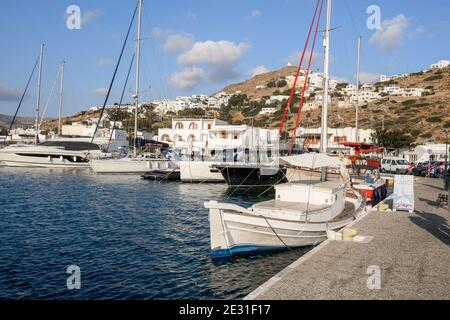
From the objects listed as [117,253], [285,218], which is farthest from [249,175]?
[117,253]

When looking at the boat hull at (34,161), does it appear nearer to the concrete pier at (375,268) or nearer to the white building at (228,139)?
the white building at (228,139)

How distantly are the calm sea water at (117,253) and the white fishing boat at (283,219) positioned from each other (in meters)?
0.55

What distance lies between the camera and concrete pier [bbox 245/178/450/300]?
8.38 meters

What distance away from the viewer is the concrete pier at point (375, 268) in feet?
27.5

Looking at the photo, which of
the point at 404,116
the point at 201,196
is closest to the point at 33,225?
the point at 201,196

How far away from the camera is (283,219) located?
14891 millimetres

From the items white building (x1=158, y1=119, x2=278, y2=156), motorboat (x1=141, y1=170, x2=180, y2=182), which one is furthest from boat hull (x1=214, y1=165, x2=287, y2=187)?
motorboat (x1=141, y1=170, x2=180, y2=182)

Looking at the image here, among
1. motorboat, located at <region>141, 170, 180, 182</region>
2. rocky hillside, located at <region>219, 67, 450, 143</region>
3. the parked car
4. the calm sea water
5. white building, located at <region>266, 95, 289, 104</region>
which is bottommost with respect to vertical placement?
the calm sea water

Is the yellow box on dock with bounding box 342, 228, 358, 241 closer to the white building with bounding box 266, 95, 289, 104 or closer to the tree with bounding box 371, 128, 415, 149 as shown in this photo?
the tree with bounding box 371, 128, 415, 149

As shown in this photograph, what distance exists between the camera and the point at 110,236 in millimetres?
18109

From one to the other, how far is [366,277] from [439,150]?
52.3 m

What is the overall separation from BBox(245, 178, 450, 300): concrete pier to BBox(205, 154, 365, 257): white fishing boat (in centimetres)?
171
